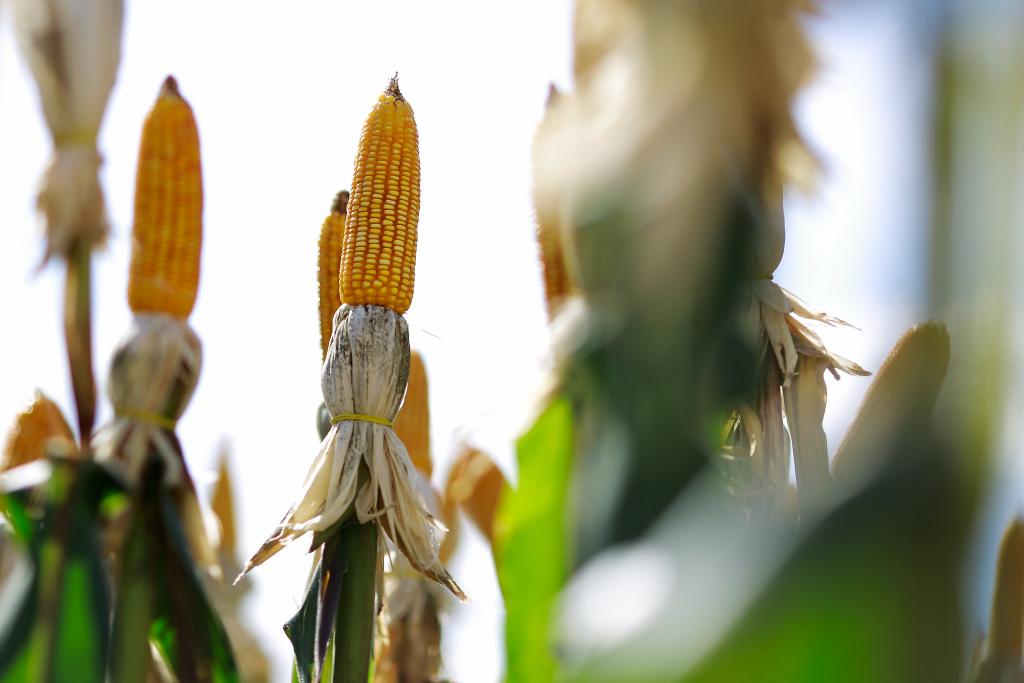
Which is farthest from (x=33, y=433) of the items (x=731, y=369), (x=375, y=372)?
(x=731, y=369)

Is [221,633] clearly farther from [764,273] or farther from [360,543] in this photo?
[764,273]

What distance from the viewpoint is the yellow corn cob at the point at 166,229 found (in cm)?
365

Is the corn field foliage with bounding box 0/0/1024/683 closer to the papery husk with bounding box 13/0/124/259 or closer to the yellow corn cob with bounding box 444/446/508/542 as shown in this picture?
the papery husk with bounding box 13/0/124/259

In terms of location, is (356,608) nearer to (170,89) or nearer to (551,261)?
(551,261)

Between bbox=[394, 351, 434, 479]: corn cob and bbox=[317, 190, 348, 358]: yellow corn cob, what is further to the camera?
bbox=[394, 351, 434, 479]: corn cob

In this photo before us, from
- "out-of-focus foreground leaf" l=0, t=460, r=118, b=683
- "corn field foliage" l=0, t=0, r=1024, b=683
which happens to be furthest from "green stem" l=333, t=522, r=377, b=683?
"corn field foliage" l=0, t=0, r=1024, b=683

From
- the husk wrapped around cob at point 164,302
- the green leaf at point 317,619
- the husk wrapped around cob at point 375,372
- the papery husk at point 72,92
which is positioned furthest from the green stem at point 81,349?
the husk wrapped around cob at point 164,302

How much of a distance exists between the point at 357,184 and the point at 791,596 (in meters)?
2.36

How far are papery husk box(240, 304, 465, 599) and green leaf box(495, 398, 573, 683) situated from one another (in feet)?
4.00

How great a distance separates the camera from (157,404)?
346 centimetres

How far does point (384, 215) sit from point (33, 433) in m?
1.46

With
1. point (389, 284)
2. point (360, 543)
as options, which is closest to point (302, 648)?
point (360, 543)

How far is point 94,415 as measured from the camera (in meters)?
2.42

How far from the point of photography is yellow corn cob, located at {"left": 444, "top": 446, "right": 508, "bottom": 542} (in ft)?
12.0
